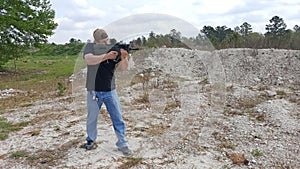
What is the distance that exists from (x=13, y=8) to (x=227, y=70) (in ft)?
32.8

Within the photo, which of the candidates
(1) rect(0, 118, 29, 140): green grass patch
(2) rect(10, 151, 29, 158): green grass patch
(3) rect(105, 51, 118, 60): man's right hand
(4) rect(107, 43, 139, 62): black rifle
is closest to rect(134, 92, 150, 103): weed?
(1) rect(0, 118, 29, 140): green grass patch

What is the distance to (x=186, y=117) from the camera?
6121 millimetres

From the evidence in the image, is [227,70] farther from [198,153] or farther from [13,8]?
[13,8]

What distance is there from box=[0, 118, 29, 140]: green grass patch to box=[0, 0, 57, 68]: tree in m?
9.75

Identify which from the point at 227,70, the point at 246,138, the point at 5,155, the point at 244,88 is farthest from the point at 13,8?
the point at 246,138

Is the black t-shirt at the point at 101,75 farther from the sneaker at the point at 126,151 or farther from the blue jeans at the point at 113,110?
the sneaker at the point at 126,151

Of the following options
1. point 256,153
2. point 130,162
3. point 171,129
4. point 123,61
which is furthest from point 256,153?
point 123,61

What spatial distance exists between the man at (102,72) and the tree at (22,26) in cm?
1225

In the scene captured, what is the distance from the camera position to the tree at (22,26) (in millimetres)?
14812

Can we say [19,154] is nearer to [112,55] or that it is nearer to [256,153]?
[112,55]

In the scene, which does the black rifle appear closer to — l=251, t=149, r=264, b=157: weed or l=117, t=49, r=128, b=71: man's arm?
l=117, t=49, r=128, b=71: man's arm

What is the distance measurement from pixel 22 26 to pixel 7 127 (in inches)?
394

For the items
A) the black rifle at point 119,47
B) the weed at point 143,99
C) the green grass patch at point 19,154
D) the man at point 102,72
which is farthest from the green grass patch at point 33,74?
the black rifle at point 119,47

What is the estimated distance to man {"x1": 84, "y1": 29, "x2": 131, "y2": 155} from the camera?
3.71 meters
